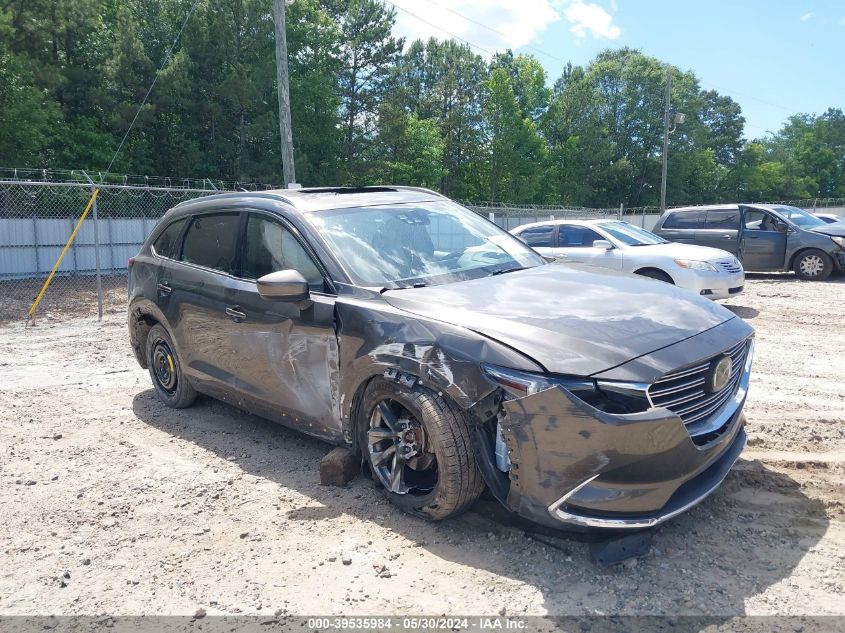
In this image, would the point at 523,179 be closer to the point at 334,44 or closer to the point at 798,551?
the point at 334,44

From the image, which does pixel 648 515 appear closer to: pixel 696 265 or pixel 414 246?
pixel 414 246

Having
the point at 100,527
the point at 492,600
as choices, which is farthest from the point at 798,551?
the point at 100,527

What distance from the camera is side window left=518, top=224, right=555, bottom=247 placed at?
1130 centimetres

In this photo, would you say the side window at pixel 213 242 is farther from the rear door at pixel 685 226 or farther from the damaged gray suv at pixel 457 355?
the rear door at pixel 685 226

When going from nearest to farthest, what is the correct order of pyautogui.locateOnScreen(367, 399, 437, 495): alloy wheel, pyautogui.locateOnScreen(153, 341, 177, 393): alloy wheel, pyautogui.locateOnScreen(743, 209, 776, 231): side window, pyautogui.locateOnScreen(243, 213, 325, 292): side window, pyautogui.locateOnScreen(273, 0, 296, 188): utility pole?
1. pyautogui.locateOnScreen(367, 399, 437, 495): alloy wheel
2. pyautogui.locateOnScreen(243, 213, 325, 292): side window
3. pyautogui.locateOnScreen(153, 341, 177, 393): alloy wheel
4. pyautogui.locateOnScreen(743, 209, 776, 231): side window
5. pyautogui.locateOnScreen(273, 0, 296, 188): utility pole

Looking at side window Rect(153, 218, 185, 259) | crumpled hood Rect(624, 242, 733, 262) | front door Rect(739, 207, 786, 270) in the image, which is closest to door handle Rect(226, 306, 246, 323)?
side window Rect(153, 218, 185, 259)

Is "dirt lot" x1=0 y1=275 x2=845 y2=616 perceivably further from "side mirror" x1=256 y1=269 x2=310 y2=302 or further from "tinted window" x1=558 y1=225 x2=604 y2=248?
"tinted window" x1=558 y1=225 x2=604 y2=248

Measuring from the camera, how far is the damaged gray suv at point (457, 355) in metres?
2.83

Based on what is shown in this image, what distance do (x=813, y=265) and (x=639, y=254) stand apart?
6.08m

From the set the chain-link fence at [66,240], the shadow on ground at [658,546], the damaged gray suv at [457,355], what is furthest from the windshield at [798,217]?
the shadow on ground at [658,546]

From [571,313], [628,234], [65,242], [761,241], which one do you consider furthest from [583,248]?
[65,242]

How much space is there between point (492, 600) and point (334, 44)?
45333 millimetres

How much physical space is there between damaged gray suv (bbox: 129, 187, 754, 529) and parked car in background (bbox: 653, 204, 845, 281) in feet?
37.0

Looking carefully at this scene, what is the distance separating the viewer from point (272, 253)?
4.38 meters
